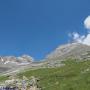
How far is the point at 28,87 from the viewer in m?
60.6

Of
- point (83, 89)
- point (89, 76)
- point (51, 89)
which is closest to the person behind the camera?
point (83, 89)

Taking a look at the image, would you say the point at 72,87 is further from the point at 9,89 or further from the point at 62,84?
the point at 9,89

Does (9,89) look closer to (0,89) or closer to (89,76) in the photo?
(0,89)

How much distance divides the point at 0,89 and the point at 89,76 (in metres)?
19.2

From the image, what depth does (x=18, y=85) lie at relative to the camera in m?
61.1

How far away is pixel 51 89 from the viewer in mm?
66062

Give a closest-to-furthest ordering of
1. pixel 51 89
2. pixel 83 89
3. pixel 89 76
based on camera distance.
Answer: pixel 83 89, pixel 51 89, pixel 89 76

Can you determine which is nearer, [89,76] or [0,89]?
[0,89]

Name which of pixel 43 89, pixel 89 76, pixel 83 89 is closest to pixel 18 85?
pixel 43 89

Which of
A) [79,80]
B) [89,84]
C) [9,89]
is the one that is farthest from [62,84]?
[9,89]

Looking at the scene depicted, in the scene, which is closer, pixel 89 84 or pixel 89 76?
pixel 89 84

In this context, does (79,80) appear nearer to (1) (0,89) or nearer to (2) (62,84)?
(2) (62,84)

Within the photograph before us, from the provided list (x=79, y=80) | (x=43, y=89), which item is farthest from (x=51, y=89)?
(x=79, y=80)

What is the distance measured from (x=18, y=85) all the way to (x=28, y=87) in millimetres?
1856
